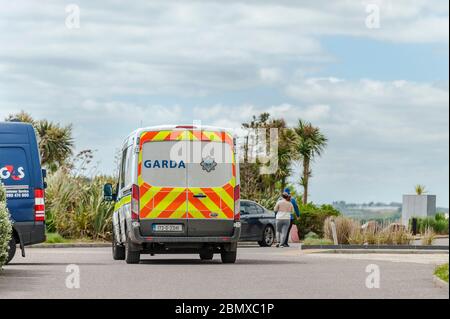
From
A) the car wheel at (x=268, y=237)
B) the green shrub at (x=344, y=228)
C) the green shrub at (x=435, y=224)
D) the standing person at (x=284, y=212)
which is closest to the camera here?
the standing person at (x=284, y=212)

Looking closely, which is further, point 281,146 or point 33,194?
point 281,146

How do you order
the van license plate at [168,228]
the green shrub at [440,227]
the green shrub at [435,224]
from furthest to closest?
the green shrub at [440,227], the green shrub at [435,224], the van license plate at [168,228]

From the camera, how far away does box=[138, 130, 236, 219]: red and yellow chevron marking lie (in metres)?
21.5

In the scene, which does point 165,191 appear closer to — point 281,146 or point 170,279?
point 170,279

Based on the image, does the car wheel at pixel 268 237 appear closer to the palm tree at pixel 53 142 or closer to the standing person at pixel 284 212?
the standing person at pixel 284 212

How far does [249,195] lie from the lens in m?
45.0

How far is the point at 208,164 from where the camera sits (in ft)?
71.4

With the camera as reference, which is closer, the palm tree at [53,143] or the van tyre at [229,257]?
the van tyre at [229,257]

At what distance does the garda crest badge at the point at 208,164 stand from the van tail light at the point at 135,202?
1.34m

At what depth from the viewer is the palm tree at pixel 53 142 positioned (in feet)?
186

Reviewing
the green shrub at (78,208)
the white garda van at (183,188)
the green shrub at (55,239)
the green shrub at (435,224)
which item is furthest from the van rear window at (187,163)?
the green shrub at (435,224)

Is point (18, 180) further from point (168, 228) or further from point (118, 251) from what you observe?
point (118, 251)
